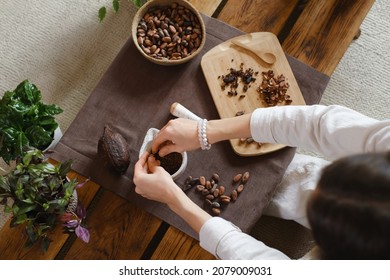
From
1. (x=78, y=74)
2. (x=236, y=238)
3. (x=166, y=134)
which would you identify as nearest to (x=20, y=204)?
(x=166, y=134)

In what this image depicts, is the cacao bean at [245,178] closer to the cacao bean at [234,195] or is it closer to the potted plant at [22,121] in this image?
the cacao bean at [234,195]

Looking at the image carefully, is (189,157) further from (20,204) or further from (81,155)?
(20,204)

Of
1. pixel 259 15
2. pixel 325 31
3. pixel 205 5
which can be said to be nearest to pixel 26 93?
pixel 205 5

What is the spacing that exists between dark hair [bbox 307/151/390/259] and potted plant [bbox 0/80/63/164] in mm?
700

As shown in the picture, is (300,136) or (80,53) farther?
(80,53)

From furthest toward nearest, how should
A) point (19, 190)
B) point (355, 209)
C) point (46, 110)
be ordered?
point (46, 110)
point (19, 190)
point (355, 209)

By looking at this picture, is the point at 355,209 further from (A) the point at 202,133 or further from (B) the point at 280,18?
(B) the point at 280,18

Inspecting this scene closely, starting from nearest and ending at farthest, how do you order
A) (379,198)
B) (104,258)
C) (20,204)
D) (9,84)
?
(379,198) < (20,204) < (104,258) < (9,84)

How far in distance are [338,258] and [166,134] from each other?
48 cm

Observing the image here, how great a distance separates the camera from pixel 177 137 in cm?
98

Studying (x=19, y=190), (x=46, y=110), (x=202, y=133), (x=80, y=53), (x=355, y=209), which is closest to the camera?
(x=355, y=209)

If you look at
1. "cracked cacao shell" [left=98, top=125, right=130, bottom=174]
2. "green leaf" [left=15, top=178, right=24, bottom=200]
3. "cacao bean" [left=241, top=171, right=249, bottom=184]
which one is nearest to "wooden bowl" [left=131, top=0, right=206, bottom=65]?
"cracked cacao shell" [left=98, top=125, right=130, bottom=174]

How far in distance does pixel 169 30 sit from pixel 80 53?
62 cm

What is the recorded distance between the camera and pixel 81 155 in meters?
1.06
